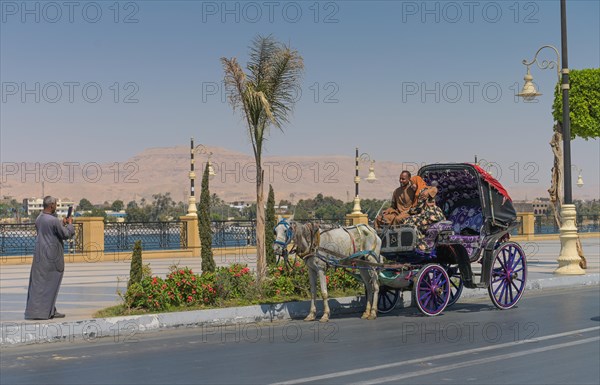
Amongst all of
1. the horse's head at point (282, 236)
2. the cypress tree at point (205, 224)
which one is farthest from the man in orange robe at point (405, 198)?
the cypress tree at point (205, 224)

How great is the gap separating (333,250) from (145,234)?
93.2 feet

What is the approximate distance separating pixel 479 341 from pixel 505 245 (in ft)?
15.5

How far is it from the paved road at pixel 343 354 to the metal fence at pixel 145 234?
2655 cm

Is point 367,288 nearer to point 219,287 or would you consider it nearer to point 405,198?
point 405,198

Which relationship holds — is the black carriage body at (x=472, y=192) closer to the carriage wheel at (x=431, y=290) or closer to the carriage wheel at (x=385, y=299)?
the carriage wheel at (x=431, y=290)

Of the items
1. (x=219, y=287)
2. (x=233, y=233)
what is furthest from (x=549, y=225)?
(x=219, y=287)

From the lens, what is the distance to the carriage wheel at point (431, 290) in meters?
16.0

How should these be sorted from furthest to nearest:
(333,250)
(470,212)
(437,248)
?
(470,212), (437,248), (333,250)

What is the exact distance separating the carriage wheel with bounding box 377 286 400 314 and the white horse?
90 cm

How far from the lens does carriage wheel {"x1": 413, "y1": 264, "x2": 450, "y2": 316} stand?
16.0 m

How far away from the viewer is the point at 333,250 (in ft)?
51.9

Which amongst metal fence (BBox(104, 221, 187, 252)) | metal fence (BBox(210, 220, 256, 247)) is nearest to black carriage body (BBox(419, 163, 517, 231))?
metal fence (BBox(104, 221, 187, 252))

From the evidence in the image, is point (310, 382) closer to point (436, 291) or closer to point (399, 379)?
Answer: point (399, 379)

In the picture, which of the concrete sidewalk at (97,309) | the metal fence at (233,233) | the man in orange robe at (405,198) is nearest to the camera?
the concrete sidewalk at (97,309)
